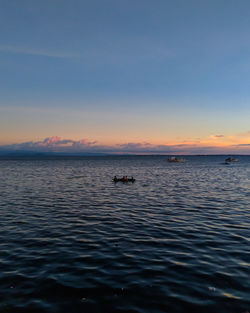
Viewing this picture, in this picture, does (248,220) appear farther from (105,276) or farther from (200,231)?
(105,276)

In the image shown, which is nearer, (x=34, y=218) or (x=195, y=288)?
(x=195, y=288)

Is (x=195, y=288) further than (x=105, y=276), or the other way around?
(x=105, y=276)

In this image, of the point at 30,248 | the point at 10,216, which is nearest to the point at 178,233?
the point at 30,248

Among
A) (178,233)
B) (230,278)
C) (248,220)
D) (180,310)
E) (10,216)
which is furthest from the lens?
(10,216)

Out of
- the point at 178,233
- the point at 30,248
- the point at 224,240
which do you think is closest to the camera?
the point at 30,248

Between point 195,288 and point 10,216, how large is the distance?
18722 millimetres

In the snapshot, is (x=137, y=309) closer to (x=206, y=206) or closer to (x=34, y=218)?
(x=34, y=218)

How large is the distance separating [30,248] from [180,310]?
32.0 ft

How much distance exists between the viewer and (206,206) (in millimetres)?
26141

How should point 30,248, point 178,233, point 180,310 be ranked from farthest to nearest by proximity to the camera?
point 178,233 → point 30,248 → point 180,310

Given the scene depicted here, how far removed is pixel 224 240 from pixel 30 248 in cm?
1271

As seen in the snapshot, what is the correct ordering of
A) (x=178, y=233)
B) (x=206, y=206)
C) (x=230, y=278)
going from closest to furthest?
(x=230, y=278) → (x=178, y=233) → (x=206, y=206)

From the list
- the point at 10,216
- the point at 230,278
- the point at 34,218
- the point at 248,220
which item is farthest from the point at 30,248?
the point at 248,220

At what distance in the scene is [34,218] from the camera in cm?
2144
